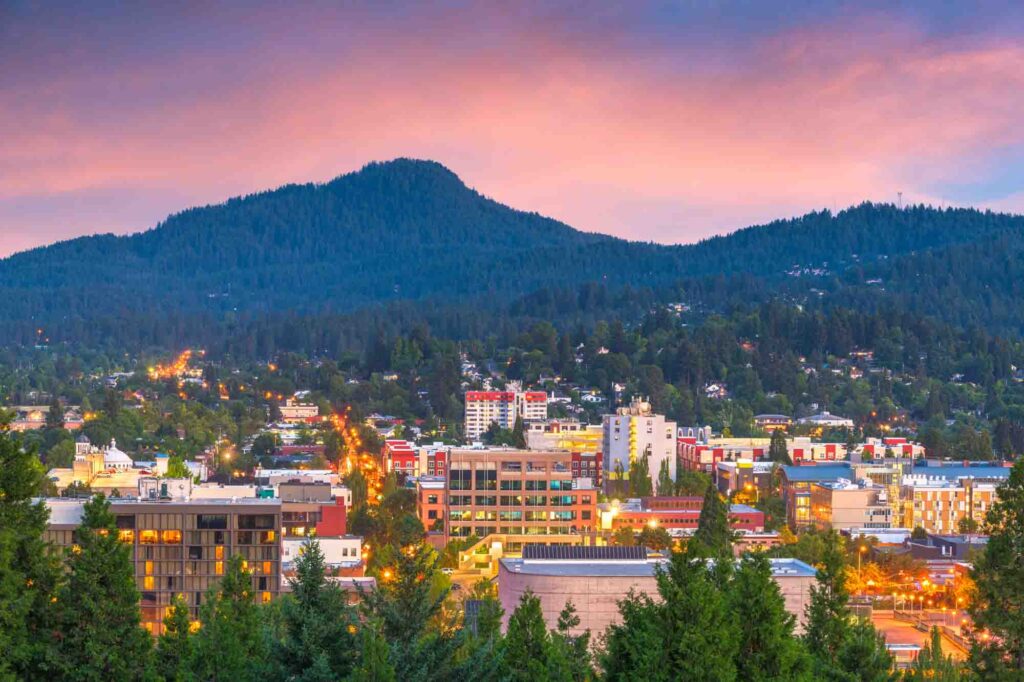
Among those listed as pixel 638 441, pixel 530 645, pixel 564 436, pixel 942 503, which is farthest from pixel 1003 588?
pixel 564 436

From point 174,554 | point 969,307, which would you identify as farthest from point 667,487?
point 969,307

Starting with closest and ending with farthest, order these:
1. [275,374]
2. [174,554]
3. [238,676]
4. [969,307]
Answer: [238,676] → [174,554] → [275,374] → [969,307]

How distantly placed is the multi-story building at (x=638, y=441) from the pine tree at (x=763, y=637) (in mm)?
77555

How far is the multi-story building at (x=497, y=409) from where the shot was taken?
128m

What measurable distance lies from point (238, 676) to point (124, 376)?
151085mm

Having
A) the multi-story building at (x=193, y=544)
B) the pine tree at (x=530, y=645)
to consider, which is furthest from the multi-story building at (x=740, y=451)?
the pine tree at (x=530, y=645)

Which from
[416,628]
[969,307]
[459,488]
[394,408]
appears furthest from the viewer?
[969,307]

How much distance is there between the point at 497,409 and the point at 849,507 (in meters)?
47.0

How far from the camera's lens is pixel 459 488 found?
241 ft

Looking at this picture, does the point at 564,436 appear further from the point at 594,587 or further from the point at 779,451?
the point at 594,587

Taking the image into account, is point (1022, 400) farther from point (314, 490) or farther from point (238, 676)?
point (238, 676)

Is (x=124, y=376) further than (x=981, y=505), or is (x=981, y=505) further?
(x=124, y=376)

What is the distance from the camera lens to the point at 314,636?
73.5ft

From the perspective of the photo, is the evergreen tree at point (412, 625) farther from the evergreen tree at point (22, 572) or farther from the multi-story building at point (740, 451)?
the multi-story building at point (740, 451)
